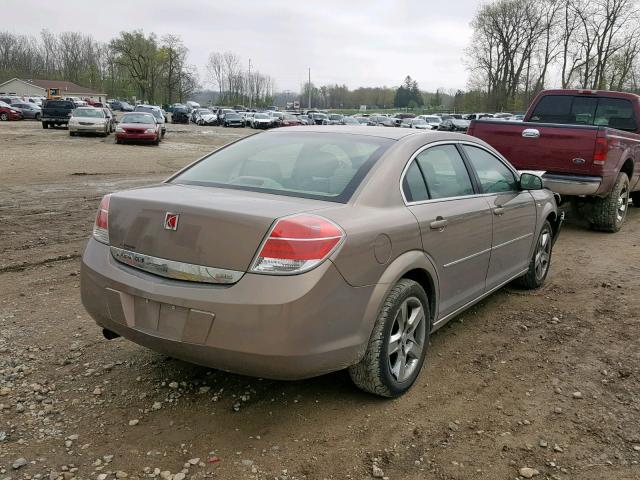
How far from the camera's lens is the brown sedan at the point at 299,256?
2758mm

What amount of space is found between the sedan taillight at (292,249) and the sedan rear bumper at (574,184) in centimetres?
580

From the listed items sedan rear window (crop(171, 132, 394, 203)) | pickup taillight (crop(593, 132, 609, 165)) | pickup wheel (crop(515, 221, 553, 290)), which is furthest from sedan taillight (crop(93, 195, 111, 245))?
pickup taillight (crop(593, 132, 609, 165))

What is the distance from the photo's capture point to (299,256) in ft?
9.03

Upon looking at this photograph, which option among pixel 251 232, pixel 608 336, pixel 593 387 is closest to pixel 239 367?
pixel 251 232

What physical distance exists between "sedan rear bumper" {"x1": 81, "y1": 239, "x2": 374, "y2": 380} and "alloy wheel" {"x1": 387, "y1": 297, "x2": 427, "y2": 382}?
0.35 metres

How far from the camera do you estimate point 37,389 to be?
11.1 ft

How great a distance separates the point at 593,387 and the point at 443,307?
3.43 ft

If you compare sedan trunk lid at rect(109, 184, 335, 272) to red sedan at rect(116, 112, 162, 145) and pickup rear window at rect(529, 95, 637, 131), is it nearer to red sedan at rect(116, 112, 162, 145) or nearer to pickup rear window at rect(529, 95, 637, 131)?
pickup rear window at rect(529, 95, 637, 131)

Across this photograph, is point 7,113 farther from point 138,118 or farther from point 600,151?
point 600,151

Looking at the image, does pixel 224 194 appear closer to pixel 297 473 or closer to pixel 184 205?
pixel 184 205

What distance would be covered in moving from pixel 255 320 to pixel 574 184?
635 cm

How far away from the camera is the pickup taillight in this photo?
759cm

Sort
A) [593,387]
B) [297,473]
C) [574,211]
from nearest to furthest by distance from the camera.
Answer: [297,473] < [593,387] < [574,211]

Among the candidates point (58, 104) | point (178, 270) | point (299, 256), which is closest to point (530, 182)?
point (299, 256)
